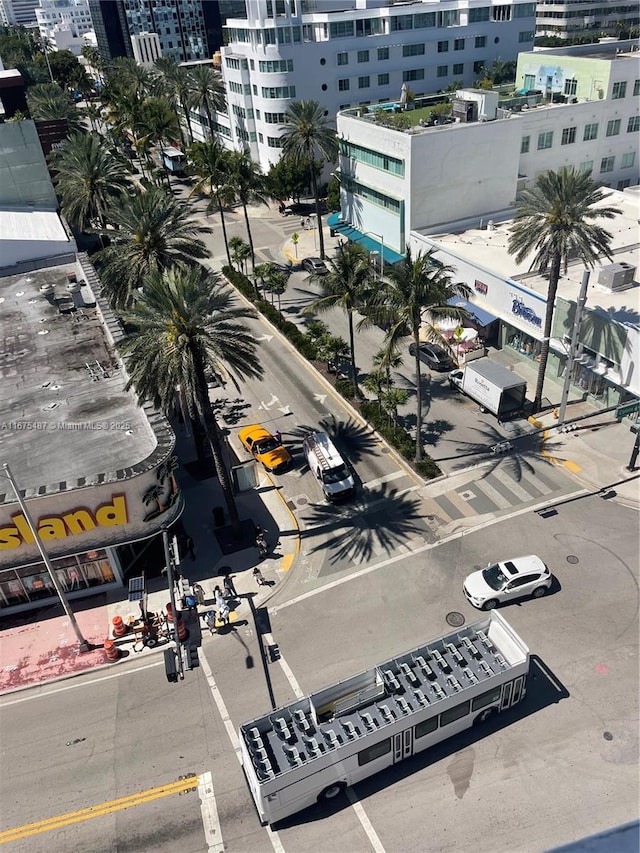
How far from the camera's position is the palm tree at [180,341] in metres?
28.8

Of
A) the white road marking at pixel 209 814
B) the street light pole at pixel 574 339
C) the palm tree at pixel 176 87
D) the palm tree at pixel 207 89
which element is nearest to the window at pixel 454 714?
the white road marking at pixel 209 814

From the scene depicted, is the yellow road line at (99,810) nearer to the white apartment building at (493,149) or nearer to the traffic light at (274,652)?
the traffic light at (274,652)

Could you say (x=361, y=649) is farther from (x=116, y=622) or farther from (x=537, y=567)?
(x=116, y=622)

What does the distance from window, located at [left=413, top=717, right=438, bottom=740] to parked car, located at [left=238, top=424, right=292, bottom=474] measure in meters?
19.5

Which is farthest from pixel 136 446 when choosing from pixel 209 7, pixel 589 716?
pixel 209 7

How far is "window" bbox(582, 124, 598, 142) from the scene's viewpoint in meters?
61.8

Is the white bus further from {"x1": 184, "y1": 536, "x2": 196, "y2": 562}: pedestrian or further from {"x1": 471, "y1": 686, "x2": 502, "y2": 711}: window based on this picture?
{"x1": 184, "y1": 536, "x2": 196, "y2": 562}: pedestrian

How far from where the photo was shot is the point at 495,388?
4081 centimetres

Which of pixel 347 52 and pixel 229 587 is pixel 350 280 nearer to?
pixel 229 587

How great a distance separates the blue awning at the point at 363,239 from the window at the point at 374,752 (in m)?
42.4

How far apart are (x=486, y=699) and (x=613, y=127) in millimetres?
62015

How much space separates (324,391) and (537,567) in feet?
73.1

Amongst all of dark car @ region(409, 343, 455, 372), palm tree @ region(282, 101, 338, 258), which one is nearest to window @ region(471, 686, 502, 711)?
dark car @ region(409, 343, 455, 372)

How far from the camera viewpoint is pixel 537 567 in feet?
96.7
